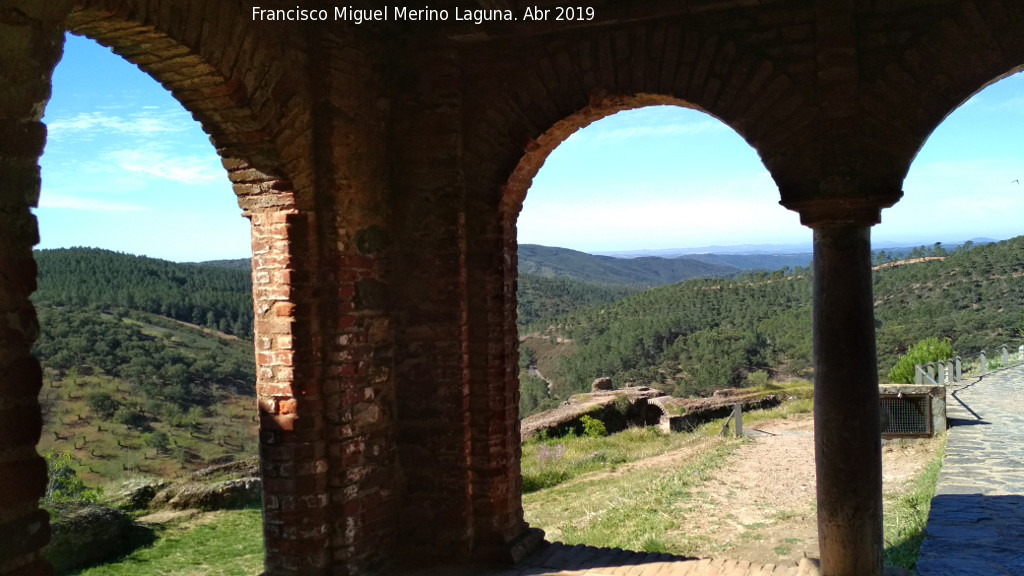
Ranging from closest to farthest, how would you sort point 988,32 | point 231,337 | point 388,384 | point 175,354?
point 988,32 → point 388,384 → point 175,354 → point 231,337

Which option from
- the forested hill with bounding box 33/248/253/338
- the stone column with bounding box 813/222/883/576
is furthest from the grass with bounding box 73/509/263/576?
the forested hill with bounding box 33/248/253/338

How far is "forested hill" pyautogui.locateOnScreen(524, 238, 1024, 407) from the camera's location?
1060 inches

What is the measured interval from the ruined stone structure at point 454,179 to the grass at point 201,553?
3.28 m

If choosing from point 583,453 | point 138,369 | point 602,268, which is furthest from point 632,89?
point 602,268

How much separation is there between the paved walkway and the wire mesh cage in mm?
401

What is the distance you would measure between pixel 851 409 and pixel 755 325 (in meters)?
30.4

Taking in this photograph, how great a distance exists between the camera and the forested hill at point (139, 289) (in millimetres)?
26042

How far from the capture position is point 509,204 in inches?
197

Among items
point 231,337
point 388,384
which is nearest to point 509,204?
point 388,384

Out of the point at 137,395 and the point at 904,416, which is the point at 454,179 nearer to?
the point at 904,416

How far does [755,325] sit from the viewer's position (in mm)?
33062

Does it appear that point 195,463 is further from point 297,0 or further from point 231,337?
point 297,0

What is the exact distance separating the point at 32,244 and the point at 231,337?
89.0 feet

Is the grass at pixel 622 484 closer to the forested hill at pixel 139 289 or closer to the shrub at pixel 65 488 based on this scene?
the shrub at pixel 65 488
